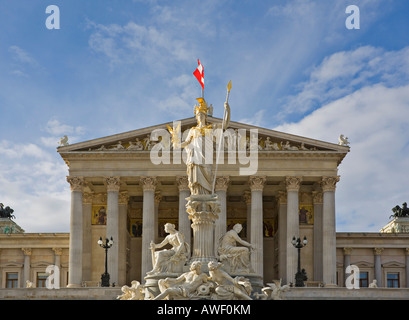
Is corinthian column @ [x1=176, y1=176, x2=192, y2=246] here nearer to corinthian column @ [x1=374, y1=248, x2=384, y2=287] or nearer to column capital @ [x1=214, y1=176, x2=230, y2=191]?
column capital @ [x1=214, y1=176, x2=230, y2=191]

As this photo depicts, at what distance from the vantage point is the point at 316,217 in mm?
74812

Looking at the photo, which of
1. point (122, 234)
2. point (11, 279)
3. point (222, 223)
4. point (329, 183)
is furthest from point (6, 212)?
point (329, 183)

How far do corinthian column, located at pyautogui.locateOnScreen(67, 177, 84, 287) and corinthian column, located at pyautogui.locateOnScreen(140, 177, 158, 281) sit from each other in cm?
562

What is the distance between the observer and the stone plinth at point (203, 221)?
Answer: 83.1 ft

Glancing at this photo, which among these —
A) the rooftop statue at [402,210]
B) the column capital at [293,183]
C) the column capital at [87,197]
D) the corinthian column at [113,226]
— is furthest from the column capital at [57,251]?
the rooftop statue at [402,210]

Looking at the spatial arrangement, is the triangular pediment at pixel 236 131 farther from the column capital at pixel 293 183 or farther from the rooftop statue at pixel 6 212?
the rooftop statue at pixel 6 212

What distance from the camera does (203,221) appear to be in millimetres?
25484

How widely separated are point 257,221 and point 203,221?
148 ft

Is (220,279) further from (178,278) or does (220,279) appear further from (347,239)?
(347,239)

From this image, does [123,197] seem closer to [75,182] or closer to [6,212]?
[75,182]

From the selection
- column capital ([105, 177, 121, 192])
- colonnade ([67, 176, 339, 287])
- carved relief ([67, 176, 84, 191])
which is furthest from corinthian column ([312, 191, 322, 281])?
carved relief ([67, 176, 84, 191])

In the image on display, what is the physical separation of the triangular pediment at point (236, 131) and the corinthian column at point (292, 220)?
321 cm
